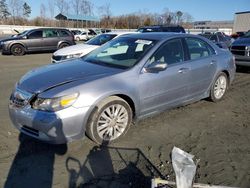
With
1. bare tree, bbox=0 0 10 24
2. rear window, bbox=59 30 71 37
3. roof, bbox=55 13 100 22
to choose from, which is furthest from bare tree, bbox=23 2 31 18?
rear window, bbox=59 30 71 37

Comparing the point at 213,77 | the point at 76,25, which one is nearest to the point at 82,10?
the point at 76,25

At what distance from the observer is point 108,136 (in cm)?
432

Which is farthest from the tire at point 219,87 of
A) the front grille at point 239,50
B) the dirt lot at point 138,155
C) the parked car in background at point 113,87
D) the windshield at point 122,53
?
the front grille at point 239,50

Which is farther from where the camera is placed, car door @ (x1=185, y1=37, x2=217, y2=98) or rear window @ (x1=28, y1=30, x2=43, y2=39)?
rear window @ (x1=28, y1=30, x2=43, y2=39)

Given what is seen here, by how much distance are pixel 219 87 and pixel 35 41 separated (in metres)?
13.9

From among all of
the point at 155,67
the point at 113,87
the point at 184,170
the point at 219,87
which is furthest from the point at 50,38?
the point at 184,170

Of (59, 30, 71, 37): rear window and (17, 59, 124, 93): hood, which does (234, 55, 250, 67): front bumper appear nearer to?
(17, 59, 124, 93): hood

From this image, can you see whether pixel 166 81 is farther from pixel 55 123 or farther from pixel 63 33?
pixel 63 33

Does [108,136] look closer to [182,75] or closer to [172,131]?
[172,131]

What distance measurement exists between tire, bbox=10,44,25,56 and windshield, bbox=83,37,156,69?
1283 centimetres

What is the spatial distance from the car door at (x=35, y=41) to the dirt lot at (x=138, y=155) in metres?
12.8

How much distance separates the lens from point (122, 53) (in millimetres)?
5316

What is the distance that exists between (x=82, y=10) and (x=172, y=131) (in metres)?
72.5

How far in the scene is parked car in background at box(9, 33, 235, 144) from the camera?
3.83 meters
